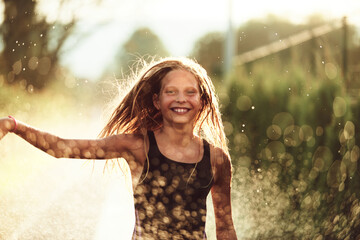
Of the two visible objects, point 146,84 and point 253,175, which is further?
point 253,175

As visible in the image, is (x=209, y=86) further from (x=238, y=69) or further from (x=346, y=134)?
(x=238, y=69)

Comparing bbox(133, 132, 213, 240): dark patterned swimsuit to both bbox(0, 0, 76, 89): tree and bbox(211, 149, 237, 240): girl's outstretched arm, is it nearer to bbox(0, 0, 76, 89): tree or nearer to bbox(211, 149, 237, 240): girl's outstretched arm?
bbox(211, 149, 237, 240): girl's outstretched arm

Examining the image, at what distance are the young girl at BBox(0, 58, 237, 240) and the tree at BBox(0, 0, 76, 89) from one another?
67.4 inches

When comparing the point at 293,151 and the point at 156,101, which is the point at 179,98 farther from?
the point at 293,151

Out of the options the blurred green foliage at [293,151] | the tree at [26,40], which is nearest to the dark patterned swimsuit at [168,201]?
the blurred green foliage at [293,151]

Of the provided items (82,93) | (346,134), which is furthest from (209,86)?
(82,93)

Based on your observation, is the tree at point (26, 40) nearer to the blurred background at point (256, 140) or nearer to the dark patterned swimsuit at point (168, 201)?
Result: the blurred background at point (256, 140)

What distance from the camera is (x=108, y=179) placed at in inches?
179

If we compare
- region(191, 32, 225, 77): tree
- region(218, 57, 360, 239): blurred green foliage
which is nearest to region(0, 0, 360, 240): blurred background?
region(218, 57, 360, 239): blurred green foliage

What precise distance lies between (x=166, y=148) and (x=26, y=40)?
230 cm

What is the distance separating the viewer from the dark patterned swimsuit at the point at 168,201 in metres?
1.82

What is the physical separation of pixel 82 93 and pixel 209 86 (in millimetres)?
3072

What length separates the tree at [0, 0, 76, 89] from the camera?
3.63m

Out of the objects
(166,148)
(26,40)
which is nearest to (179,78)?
(166,148)
